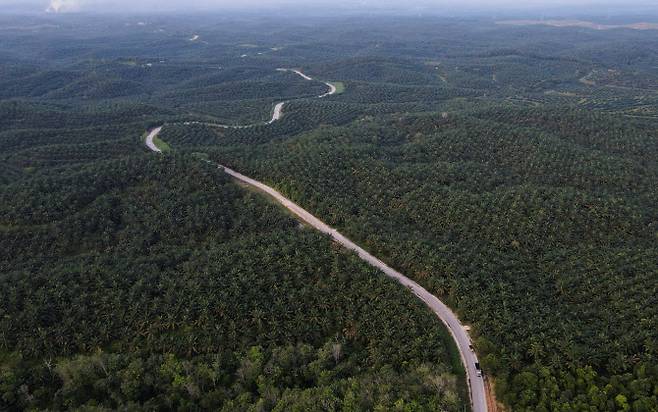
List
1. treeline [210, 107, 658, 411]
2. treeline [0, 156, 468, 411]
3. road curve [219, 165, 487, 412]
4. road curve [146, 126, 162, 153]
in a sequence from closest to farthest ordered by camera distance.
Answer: treeline [210, 107, 658, 411]
road curve [219, 165, 487, 412]
treeline [0, 156, 468, 411]
road curve [146, 126, 162, 153]

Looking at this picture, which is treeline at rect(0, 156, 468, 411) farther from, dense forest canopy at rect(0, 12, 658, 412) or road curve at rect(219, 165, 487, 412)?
road curve at rect(219, 165, 487, 412)

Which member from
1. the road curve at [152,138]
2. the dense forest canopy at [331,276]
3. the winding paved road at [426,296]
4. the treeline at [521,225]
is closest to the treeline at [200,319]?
the dense forest canopy at [331,276]

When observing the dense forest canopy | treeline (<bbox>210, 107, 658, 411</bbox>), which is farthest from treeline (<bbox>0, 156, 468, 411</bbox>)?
treeline (<bbox>210, 107, 658, 411</bbox>)

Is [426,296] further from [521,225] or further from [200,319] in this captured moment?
[200,319]

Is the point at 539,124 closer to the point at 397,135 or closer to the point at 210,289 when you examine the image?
the point at 397,135

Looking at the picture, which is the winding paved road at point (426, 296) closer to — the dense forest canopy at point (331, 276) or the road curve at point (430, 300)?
the road curve at point (430, 300)

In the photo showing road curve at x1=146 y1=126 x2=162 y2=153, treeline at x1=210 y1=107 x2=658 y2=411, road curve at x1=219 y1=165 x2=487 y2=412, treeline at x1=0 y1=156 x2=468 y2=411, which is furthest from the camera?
road curve at x1=146 y1=126 x2=162 y2=153

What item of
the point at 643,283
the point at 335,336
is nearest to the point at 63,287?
the point at 335,336

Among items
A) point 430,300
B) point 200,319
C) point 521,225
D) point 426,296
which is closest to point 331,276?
point 426,296
